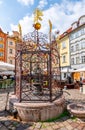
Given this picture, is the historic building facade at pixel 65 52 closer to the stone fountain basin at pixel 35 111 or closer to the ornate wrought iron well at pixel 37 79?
the ornate wrought iron well at pixel 37 79

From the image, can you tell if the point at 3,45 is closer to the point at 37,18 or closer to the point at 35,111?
the point at 37,18

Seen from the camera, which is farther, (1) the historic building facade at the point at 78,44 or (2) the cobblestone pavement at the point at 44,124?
(1) the historic building facade at the point at 78,44

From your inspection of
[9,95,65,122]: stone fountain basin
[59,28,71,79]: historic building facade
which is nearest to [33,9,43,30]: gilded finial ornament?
[9,95,65,122]: stone fountain basin

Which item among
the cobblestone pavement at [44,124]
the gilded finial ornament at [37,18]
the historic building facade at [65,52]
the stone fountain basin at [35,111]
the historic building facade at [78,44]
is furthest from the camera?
the historic building facade at [65,52]

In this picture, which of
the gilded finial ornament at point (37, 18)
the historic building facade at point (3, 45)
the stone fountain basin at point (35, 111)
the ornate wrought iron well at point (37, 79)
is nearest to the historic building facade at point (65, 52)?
Result: the historic building facade at point (3, 45)

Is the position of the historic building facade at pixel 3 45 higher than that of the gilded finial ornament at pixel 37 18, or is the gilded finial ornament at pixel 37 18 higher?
the historic building facade at pixel 3 45

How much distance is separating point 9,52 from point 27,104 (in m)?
38.9

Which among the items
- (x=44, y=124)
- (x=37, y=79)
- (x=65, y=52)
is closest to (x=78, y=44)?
(x=65, y=52)

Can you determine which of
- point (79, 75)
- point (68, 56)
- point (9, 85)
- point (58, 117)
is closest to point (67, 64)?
point (68, 56)

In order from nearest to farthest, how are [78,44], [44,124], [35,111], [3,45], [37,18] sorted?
[44,124] < [35,111] < [37,18] < [78,44] < [3,45]

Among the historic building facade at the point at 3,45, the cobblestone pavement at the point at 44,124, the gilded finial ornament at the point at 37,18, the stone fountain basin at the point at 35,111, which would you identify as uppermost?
the historic building facade at the point at 3,45

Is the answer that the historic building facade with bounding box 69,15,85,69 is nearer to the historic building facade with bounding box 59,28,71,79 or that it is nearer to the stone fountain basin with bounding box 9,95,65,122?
the historic building facade with bounding box 59,28,71,79

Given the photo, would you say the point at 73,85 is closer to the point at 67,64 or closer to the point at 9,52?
the point at 67,64

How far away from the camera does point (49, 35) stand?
7664 millimetres
